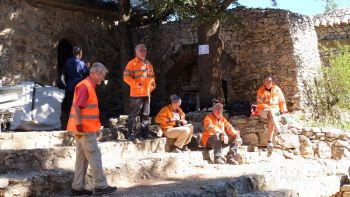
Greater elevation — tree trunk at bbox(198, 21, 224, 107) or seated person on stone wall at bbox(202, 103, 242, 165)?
tree trunk at bbox(198, 21, 224, 107)

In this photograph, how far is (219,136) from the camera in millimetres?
7672

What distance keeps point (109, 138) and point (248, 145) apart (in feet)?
9.84

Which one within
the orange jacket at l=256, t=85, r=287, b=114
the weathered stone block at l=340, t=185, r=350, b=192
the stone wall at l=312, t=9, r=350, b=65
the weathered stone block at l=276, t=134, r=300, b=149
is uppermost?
the stone wall at l=312, t=9, r=350, b=65

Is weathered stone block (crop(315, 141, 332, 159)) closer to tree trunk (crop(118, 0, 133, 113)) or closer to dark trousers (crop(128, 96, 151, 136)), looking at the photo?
dark trousers (crop(128, 96, 151, 136))

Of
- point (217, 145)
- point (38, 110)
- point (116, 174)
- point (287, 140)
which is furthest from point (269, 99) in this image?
point (38, 110)

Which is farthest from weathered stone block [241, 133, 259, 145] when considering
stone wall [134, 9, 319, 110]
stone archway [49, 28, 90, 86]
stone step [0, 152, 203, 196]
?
stone archway [49, 28, 90, 86]

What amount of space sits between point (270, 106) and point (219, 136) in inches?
66.1

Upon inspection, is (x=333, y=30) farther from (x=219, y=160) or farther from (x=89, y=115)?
(x=89, y=115)

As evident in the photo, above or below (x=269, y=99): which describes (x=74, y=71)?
above

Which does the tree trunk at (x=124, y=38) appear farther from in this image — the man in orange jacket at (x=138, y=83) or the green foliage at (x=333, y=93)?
the green foliage at (x=333, y=93)

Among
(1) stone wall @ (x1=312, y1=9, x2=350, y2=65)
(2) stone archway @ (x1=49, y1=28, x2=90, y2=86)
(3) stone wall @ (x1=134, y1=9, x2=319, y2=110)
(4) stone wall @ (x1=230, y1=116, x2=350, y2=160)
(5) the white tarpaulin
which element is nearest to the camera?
(5) the white tarpaulin

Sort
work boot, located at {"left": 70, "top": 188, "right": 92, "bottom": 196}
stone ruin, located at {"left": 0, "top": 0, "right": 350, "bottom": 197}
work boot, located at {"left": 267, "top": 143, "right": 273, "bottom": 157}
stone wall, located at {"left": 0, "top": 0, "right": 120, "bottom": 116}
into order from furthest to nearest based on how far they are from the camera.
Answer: stone wall, located at {"left": 0, "top": 0, "right": 120, "bottom": 116} → work boot, located at {"left": 267, "top": 143, "right": 273, "bottom": 157} → stone ruin, located at {"left": 0, "top": 0, "right": 350, "bottom": 197} → work boot, located at {"left": 70, "top": 188, "right": 92, "bottom": 196}

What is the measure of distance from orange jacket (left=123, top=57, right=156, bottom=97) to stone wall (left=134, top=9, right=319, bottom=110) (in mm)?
4013

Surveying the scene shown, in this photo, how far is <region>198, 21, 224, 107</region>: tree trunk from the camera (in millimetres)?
9953
